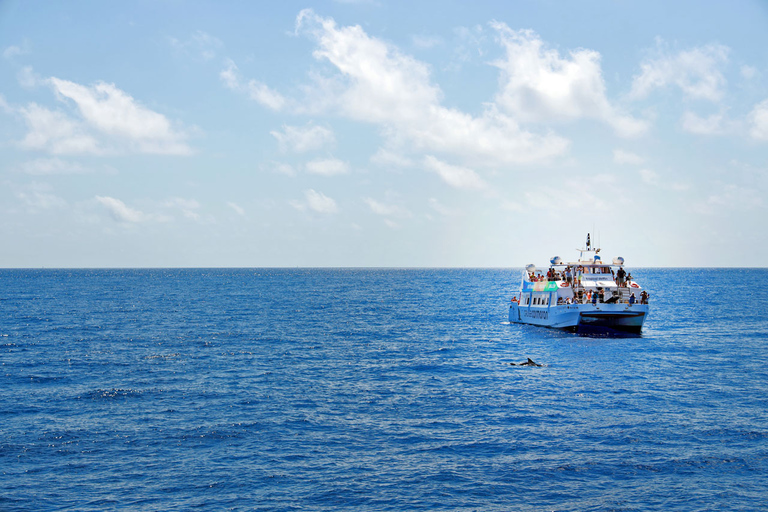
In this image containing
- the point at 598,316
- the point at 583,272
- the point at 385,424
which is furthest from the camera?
the point at 583,272

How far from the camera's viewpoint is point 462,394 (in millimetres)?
36969

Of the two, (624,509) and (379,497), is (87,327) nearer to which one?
(379,497)

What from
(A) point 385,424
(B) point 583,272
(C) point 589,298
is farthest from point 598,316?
(A) point 385,424

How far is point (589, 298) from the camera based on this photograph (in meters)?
63.2

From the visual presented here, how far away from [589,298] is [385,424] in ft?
131

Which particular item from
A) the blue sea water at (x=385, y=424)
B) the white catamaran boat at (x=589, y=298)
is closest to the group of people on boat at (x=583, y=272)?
the white catamaran boat at (x=589, y=298)

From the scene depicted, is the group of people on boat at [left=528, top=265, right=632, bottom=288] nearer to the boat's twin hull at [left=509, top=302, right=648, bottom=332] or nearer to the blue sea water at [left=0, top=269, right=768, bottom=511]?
the boat's twin hull at [left=509, top=302, right=648, bottom=332]

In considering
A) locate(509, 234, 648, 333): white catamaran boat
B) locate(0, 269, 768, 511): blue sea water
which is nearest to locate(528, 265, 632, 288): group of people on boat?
locate(509, 234, 648, 333): white catamaran boat

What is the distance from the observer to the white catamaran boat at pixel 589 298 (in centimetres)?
6106

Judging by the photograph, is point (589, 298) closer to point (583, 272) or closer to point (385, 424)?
point (583, 272)

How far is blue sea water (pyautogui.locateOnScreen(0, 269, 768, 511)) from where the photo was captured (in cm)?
2197

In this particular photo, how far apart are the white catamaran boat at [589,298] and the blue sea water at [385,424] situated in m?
2.86

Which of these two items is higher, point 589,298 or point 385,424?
point 589,298

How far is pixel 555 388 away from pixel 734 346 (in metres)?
28.2
